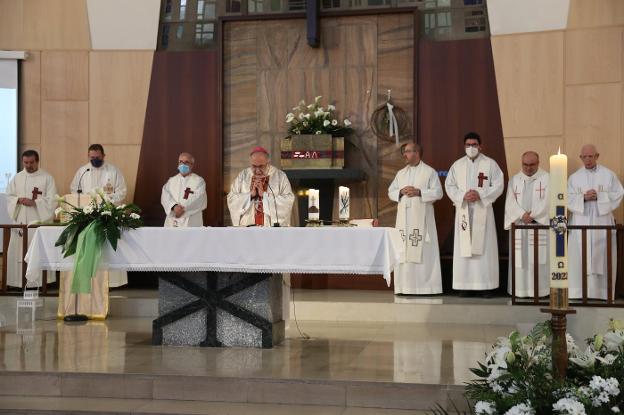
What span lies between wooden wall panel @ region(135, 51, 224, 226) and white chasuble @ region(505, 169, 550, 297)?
12.8ft

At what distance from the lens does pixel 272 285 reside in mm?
7215

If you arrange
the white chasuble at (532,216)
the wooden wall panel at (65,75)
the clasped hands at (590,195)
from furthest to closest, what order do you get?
the wooden wall panel at (65,75), the white chasuble at (532,216), the clasped hands at (590,195)

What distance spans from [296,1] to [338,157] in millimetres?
2144

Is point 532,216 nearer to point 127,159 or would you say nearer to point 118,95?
point 127,159

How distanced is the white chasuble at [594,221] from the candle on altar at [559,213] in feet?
18.9

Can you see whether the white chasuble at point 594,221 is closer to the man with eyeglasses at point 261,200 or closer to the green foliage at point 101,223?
the man with eyeglasses at point 261,200

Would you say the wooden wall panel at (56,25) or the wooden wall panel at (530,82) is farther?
the wooden wall panel at (56,25)

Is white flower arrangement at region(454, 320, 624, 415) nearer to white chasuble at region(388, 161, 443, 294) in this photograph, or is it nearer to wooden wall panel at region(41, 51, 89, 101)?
white chasuble at region(388, 161, 443, 294)

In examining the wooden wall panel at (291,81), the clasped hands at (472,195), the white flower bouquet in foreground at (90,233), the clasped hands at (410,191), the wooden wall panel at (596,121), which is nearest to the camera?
the white flower bouquet in foreground at (90,233)

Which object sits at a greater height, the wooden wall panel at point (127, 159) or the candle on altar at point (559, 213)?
the wooden wall panel at point (127, 159)

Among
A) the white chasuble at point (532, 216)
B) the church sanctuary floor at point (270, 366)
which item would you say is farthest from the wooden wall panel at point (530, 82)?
the church sanctuary floor at point (270, 366)

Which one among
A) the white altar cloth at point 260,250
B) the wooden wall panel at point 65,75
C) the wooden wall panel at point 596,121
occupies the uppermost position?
the wooden wall panel at point 65,75

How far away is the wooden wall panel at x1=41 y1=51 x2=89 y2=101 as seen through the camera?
38.1 ft

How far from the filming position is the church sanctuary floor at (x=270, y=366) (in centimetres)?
559
